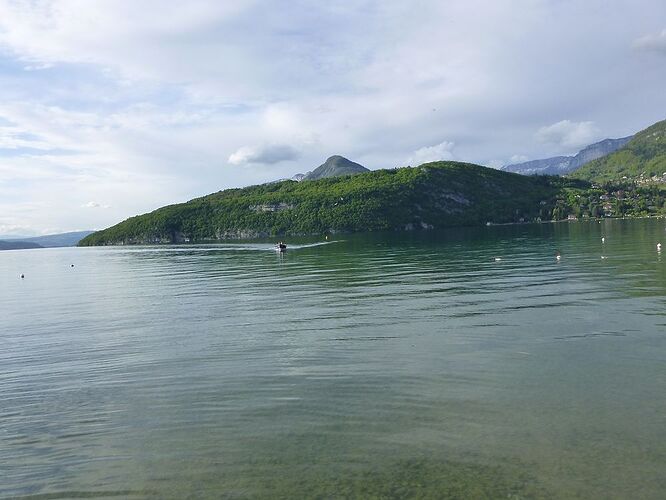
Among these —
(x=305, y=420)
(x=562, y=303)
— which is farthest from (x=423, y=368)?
(x=562, y=303)

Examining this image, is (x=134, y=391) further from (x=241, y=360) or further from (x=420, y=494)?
(x=420, y=494)

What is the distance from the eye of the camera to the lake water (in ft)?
52.9

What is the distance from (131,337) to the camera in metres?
38.8

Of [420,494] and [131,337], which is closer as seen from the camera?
[420,494]

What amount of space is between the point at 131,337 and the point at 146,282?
1747 inches

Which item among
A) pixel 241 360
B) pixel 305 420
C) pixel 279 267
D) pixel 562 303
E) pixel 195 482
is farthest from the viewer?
pixel 279 267

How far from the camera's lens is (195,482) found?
53.3 feet

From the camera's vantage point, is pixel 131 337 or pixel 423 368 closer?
pixel 423 368

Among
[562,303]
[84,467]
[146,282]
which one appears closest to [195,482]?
[84,467]

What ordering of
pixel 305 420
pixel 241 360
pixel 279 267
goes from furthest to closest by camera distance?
pixel 279 267, pixel 241 360, pixel 305 420

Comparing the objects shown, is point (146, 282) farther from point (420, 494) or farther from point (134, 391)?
point (420, 494)

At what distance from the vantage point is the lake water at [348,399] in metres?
16.1

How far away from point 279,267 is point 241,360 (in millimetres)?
63135

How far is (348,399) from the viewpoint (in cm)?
2277
